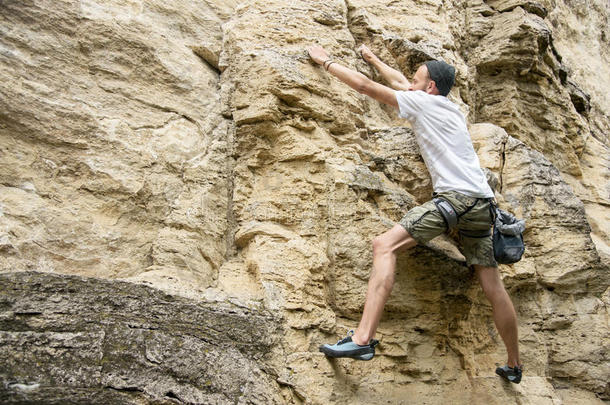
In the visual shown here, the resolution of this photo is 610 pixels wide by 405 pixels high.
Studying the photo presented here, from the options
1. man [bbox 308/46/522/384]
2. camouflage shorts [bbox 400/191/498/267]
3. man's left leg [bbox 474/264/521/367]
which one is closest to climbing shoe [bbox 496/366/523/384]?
man [bbox 308/46/522/384]

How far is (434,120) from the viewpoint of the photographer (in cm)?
429

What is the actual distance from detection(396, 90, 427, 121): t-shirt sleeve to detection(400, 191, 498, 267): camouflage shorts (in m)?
0.68

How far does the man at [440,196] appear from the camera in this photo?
3.87 metres

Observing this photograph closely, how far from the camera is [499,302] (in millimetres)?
4332

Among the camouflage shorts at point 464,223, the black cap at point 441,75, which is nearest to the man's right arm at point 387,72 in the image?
the black cap at point 441,75

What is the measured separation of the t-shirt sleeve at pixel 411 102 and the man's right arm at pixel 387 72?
68cm

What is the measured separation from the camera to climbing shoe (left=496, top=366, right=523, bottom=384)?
4457 mm

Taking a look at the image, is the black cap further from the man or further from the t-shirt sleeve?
the t-shirt sleeve

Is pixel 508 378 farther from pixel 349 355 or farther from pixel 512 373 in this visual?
pixel 349 355

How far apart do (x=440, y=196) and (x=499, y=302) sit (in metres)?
0.98

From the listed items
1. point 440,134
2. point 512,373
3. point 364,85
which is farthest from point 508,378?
point 364,85

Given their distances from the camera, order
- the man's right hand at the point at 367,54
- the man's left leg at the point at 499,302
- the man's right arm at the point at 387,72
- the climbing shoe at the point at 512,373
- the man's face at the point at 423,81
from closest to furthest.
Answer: the man's left leg at the point at 499,302
the climbing shoe at the point at 512,373
the man's face at the point at 423,81
the man's right arm at the point at 387,72
the man's right hand at the point at 367,54

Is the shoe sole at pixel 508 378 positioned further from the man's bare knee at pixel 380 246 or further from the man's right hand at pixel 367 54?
the man's right hand at pixel 367 54

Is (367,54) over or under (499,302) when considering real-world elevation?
over
